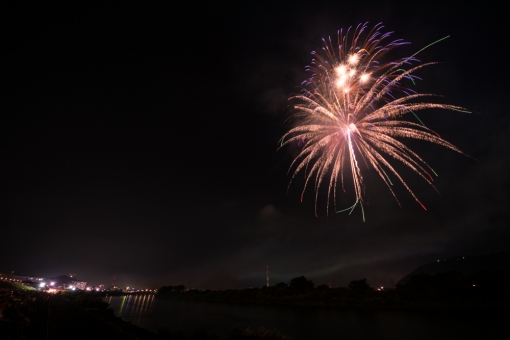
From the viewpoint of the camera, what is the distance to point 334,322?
1555 inches

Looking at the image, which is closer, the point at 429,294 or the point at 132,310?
the point at 429,294

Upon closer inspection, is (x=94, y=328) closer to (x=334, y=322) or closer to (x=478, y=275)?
(x=334, y=322)

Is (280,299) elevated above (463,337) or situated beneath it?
elevated above

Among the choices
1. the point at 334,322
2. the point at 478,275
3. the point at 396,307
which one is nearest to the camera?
the point at 334,322

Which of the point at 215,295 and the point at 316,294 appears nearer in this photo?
the point at 316,294

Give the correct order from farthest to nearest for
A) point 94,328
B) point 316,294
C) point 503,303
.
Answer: point 316,294 → point 503,303 → point 94,328

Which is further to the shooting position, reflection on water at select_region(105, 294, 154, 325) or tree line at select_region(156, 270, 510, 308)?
tree line at select_region(156, 270, 510, 308)

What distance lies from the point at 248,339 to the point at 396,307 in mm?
52147

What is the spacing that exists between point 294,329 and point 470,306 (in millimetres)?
36966

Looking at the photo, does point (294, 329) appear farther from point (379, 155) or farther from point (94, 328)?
point (379, 155)

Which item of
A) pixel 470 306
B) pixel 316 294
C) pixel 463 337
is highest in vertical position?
pixel 316 294

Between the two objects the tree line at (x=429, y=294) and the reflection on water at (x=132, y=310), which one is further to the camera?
the tree line at (x=429, y=294)

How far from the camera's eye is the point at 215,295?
343 feet

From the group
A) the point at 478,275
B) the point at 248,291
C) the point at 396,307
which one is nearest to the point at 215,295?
the point at 248,291
